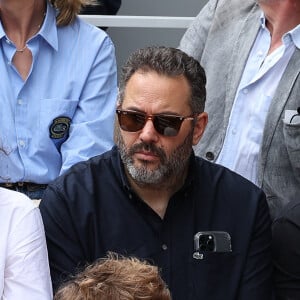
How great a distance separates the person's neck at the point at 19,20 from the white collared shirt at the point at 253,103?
2.83 feet

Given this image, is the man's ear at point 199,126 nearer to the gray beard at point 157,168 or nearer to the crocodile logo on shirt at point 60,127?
the gray beard at point 157,168

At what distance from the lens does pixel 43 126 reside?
416 centimetres

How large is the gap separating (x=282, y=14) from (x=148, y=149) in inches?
39.4

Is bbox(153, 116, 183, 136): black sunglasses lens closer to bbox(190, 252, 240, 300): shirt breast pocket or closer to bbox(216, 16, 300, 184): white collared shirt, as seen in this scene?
bbox(190, 252, 240, 300): shirt breast pocket

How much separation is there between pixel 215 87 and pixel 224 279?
98cm

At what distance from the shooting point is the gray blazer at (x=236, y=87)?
4234 millimetres

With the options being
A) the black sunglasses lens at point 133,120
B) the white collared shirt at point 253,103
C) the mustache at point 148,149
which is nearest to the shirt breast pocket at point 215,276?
the mustache at point 148,149

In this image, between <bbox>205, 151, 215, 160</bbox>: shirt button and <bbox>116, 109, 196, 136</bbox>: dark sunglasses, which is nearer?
<bbox>116, 109, 196, 136</bbox>: dark sunglasses

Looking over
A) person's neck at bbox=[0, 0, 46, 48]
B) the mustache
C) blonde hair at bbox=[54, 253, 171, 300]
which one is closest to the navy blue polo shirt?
the mustache

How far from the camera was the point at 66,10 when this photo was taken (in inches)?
171

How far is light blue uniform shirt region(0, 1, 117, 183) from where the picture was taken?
416 cm

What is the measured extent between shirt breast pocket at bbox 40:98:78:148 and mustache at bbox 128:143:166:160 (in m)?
0.59

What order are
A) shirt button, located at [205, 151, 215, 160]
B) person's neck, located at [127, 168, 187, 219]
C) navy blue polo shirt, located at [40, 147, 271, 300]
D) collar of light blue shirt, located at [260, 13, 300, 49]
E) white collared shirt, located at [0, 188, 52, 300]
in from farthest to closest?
shirt button, located at [205, 151, 215, 160], collar of light blue shirt, located at [260, 13, 300, 49], person's neck, located at [127, 168, 187, 219], navy blue polo shirt, located at [40, 147, 271, 300], white collared shirt, located at [0, 188, 52, 300]

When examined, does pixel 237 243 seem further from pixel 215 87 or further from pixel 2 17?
pixel 2 17
